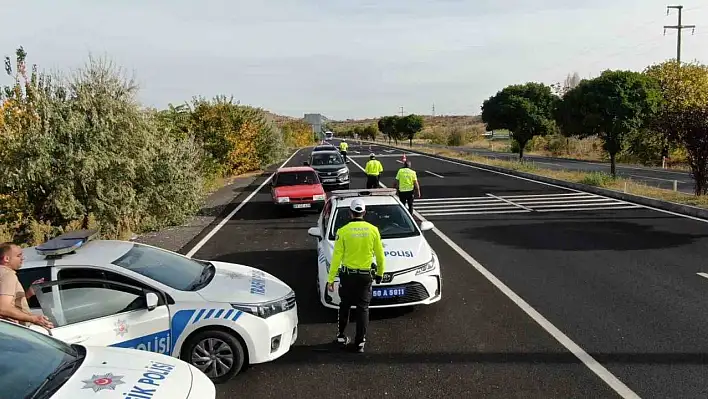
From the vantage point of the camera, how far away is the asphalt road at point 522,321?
5184 mm

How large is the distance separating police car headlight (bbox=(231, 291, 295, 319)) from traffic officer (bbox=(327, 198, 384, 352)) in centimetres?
66

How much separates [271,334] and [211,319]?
587mm

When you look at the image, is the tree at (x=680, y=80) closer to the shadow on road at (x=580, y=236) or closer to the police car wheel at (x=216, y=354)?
the shadow on road at (x=580, y=236)

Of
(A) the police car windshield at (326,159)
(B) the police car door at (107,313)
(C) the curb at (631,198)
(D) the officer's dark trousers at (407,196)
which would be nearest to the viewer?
(B) the police car door at (107,313)

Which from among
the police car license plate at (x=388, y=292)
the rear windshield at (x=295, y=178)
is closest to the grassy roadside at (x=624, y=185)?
the rear windshield at (x=295, y=178)

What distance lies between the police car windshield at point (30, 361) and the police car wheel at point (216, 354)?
1.55m

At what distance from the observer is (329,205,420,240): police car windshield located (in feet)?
27.2

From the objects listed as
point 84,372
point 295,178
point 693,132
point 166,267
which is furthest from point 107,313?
point 693,132

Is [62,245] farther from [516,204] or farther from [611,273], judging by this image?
[516,204]

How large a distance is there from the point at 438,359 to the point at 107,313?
3208 mm

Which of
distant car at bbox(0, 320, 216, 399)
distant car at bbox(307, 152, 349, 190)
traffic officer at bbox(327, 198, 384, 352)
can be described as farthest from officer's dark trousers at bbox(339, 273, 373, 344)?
distant car at bbox(307, 152, 349, 190)

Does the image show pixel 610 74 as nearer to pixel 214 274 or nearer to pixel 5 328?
pixel 214 274

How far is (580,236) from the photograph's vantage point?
1223 cm

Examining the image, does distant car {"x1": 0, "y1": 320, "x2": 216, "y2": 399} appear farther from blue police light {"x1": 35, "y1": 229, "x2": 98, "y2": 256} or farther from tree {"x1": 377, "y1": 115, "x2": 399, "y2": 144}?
tree {"x1": 377, "y1": 115, "x2": 399, "y2": 144}
